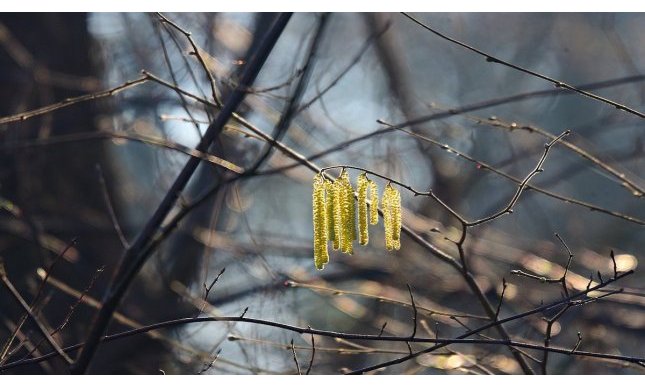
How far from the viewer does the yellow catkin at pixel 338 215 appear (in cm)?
150

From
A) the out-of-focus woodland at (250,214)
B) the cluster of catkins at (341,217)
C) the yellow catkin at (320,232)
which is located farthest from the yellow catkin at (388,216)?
the out-of-focus woodland at (250,214)

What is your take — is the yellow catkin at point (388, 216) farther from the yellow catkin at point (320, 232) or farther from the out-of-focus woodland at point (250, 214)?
the out-of-focus woodland at point (250, 214)

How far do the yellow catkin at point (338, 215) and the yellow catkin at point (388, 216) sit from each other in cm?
8

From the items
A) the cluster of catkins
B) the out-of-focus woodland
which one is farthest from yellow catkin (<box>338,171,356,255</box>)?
the out-of-focus woodland

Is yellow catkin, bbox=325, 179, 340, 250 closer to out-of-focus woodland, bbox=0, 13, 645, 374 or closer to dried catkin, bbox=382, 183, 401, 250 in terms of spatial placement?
dried catkin, bbox=382, 183, 401, 250

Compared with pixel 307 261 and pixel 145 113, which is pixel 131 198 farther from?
pixel 307 261

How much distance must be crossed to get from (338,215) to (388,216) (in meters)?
0.11

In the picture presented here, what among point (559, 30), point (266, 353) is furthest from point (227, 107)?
point (559, 30)

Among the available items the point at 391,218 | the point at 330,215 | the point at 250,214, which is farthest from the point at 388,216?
the point at 250,214

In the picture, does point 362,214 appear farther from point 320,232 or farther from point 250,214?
point 250,214

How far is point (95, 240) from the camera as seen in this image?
150 inches

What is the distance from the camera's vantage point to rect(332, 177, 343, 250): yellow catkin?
1500 millimetres

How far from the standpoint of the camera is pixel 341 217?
1521 millimetres

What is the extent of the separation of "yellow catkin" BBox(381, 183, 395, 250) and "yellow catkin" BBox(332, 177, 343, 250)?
0.08m
